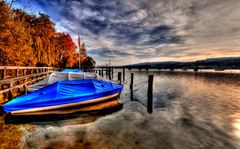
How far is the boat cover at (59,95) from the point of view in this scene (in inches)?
277

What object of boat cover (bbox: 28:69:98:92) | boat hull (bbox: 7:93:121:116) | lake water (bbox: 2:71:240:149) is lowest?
lake water (bbox: 2:71:240:149)

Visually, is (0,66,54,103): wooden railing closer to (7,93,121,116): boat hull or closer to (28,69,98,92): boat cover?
(28,69,98,92): boat cover

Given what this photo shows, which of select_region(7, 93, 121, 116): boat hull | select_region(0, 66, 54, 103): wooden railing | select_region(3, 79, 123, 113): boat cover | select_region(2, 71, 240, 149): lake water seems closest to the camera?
select_region(2, 71, 240, 149): lake water

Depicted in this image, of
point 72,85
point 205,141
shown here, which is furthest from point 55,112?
point 205,141

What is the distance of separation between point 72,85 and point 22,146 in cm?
438

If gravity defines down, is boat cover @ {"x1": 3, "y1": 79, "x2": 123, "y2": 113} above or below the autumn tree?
below

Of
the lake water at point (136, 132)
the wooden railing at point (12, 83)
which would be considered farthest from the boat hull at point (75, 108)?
the wooden railing at point (12, 83)

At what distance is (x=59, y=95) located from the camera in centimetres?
789

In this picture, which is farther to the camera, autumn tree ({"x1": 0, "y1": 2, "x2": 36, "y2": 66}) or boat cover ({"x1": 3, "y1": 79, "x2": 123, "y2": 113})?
autumn tree ({"x1": 0, "y1": 2, "x2": 36, "y2": 66})

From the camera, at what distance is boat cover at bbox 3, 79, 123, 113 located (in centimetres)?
702

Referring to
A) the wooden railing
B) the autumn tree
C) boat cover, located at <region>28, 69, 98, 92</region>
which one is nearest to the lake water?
the wooden railing

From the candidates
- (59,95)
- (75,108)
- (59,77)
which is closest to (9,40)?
(59,77)

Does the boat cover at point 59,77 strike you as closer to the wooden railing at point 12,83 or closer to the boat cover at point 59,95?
the wooden railing at point 12,83

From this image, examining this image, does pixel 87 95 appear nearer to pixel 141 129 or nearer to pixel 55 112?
pixel 55 112
